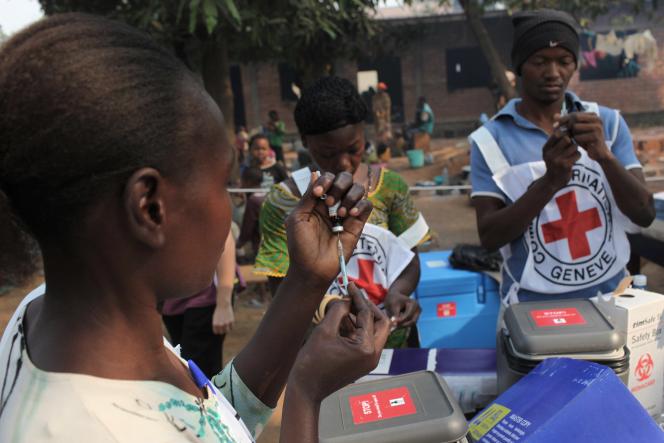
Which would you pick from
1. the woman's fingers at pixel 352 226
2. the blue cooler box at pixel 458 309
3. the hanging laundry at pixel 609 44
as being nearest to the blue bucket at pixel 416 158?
the hanging laundry at pixel 609 44

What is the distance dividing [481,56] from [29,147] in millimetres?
16650

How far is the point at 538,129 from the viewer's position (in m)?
1.84

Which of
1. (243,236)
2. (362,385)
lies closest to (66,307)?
(362,385)

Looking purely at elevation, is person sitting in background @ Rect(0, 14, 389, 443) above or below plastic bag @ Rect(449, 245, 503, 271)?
above

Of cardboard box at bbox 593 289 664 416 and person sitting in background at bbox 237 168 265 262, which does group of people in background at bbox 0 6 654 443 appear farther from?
person sitting in background at bbox 237 168 265 262

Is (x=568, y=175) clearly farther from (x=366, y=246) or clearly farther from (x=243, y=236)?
(x=243, y=236)

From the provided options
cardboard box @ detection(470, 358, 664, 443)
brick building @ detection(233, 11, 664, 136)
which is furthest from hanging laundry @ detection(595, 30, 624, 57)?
cardboard box @ detection(470, 358, 664, 443)

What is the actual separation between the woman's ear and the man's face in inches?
58.5

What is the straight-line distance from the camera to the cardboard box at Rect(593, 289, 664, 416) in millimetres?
1414

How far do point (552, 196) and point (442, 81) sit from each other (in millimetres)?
15361

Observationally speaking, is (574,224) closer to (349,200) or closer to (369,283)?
(369,283)

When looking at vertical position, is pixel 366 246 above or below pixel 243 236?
above

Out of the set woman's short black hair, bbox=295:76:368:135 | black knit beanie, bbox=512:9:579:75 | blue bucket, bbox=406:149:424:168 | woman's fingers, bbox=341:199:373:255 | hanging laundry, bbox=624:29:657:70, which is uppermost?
hanging laundry, bbox=624:29:657:70

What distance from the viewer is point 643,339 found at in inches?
56.5
